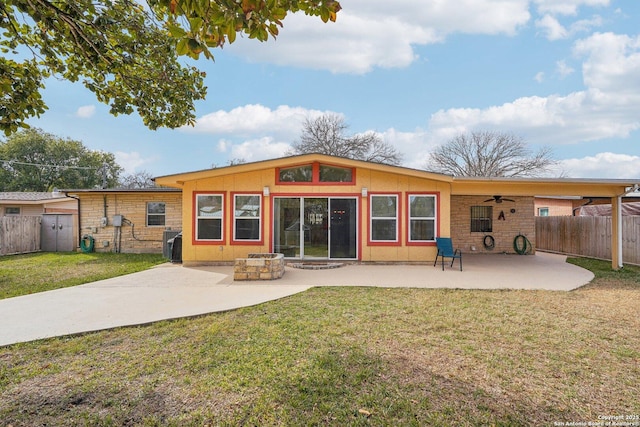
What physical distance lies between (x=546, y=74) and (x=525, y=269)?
7619mm

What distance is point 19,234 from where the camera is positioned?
38.4 feet

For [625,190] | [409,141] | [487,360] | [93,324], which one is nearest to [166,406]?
[93,324]

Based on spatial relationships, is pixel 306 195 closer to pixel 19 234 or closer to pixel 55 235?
pixel 55 235

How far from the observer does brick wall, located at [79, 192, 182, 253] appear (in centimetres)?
1214

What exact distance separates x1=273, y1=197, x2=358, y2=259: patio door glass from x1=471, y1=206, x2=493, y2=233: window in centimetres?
561

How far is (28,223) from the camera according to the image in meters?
12.1

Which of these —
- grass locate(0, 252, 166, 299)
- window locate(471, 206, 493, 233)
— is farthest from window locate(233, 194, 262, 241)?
window locate(471, 206, 493, 233)

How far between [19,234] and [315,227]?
37.8ft

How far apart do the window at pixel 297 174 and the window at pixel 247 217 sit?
35.3 inches

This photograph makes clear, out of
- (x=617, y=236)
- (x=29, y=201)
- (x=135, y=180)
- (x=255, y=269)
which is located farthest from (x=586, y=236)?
(x=135, y=180)

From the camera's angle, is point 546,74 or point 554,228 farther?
point 554,228

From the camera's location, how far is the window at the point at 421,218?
8.58 m

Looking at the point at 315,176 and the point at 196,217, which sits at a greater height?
the point at 315,176

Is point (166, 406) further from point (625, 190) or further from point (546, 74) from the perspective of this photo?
point (546, 74)
